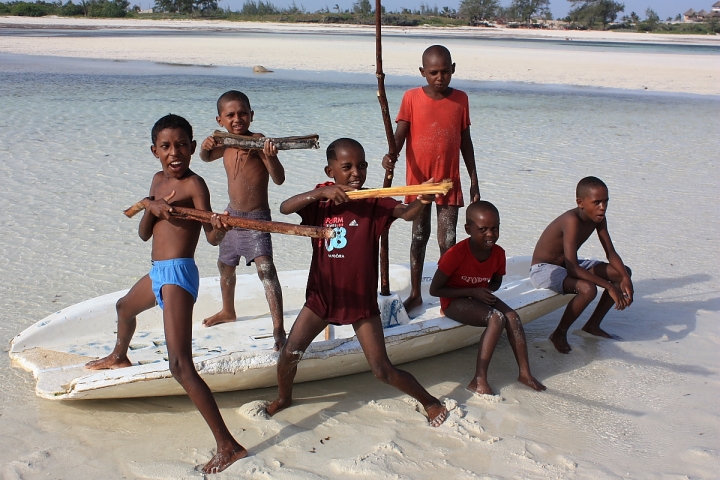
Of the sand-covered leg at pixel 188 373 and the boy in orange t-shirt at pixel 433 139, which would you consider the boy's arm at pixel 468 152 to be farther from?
the sand-covered leg at pixel 188 373

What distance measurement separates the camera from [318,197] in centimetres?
314

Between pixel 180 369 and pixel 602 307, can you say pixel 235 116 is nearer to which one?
pixel 180 369

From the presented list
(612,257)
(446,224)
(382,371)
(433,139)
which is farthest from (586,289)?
(382,371)

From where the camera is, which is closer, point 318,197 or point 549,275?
point 318,197

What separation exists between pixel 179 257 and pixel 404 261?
333 centimetres

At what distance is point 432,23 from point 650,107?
1680 inches

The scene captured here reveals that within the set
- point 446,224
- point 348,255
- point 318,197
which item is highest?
point 318,197

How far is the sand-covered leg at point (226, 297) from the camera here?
4.38 metres

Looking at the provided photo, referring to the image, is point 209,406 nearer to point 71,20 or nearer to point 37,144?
point 37,144

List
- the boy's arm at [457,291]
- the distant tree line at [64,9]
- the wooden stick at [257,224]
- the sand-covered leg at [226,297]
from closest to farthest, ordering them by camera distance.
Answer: the wooden stick at [257,224] < the boy's arm at [457,291] < the sand-covered leg at [226,297] < the distant tree line at [64,9]

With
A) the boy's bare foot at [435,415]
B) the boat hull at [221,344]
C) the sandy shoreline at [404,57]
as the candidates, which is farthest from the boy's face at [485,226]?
the sandy shoreline at [404,57]

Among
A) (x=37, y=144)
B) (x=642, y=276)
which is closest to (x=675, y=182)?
(x=642, y=276)

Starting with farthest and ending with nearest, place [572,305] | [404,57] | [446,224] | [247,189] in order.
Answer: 1. [404,57]
2. [446,224]
3. [572,305]
4. [247,189]

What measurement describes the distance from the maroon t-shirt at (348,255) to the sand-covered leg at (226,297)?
3.81 ft
